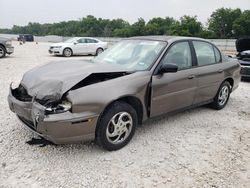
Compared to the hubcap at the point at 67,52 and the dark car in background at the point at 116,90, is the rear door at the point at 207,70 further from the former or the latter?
the hubcap at the point at 67,52

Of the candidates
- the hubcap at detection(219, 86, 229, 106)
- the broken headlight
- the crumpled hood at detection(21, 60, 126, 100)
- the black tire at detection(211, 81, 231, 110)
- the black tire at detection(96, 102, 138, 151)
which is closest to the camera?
the broken headlight

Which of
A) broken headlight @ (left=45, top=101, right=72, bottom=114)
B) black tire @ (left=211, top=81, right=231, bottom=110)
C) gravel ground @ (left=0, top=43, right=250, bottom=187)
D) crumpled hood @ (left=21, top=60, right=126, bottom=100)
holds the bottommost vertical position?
gravel ground @ (left=0, top=43, right=250, bottom=187)

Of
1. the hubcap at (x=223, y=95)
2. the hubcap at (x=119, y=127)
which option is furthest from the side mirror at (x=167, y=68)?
the hubcap at (x=223, y=95)

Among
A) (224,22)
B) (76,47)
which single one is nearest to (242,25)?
(224,22)

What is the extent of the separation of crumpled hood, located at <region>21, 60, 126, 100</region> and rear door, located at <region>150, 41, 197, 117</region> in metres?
0.71

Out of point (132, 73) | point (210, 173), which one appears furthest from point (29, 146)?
point (210, 173)

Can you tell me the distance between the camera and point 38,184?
312 centimetres

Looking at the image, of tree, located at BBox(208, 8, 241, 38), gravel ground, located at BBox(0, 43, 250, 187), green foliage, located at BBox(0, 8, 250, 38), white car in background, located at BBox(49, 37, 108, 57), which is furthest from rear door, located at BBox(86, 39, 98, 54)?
tree, located at BBox(208, 8, 241, 38)

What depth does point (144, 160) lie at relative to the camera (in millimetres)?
3736

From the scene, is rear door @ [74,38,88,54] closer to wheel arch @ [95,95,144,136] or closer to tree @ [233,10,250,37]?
wheel arch @ [95,95,144,136]

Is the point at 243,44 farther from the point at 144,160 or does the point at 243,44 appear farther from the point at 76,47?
the point at 76,47

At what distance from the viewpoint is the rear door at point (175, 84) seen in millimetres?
4336

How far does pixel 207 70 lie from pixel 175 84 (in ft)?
3.53

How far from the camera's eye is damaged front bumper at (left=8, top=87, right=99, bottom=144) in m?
3.35
